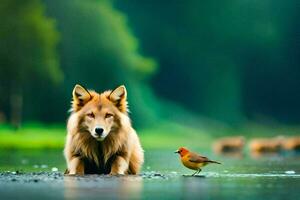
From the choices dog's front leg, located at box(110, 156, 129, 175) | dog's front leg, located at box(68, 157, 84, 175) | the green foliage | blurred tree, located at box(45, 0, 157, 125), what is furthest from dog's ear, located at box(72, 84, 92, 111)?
blurred tree, located at box(45, 0, 157, 125)

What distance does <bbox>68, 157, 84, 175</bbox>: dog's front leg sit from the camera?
20406 millimetres

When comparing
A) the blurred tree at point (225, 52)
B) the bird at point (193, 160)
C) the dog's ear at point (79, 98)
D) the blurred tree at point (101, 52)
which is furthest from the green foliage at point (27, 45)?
the bird at point (193, 160)

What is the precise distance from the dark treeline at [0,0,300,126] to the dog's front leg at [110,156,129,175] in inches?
1274

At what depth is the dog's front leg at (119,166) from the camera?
67.1ft

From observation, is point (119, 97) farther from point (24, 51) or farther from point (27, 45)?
point (27, 45)

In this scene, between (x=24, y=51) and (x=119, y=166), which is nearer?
(x=119, y=166)

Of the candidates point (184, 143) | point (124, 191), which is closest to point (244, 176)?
point (124, 191)

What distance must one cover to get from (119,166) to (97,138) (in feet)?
2.20

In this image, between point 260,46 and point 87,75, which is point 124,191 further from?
point 260,46

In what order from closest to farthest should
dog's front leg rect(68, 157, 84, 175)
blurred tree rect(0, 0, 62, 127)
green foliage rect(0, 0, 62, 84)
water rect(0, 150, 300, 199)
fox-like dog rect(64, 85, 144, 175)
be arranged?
1. water rect(0, 150, 300, 199)
2. fox-like dog rect(64, 85, 144, 175)
3. dog's front leg rect(68, 157, 84, 175)
4. blurred tree rect(0, 0, 62, 127)
5. green foliage rect(0, 0, 62, 84)

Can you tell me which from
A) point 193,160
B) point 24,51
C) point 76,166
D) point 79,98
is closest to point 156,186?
point 193,160

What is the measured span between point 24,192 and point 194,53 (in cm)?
4949

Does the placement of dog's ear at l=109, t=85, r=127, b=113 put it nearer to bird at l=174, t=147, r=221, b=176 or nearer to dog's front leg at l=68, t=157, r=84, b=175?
dog's front leg at l=68, t=157, r=84, b=175

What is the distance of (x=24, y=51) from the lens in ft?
178
